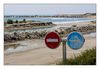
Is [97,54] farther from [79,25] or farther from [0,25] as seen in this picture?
[0,25]

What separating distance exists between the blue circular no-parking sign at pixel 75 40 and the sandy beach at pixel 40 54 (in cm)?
4

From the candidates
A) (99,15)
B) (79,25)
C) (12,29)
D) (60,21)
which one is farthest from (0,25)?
(99,15)

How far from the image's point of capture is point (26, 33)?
10.6ft

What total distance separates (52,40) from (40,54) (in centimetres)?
19

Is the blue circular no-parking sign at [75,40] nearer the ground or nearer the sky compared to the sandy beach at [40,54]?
nearer the sky

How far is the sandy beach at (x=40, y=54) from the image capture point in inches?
126

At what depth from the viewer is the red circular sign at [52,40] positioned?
10.5 ft

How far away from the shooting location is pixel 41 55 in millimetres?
3201

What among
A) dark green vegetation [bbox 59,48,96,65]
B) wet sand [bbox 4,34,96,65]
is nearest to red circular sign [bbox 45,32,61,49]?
wet sand [bbox 4,34,96,65]

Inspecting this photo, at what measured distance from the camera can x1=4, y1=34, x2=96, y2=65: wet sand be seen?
319cm

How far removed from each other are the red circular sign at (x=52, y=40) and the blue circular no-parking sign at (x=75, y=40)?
0.38ft

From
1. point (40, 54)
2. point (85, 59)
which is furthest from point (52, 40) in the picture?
point (85, 59)

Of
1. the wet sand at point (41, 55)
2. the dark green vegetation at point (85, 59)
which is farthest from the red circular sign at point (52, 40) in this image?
the dark green vegetation at point (85, 59)

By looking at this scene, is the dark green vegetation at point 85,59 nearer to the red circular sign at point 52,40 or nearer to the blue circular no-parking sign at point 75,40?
the blue circular no-parking sign at point 75,40
